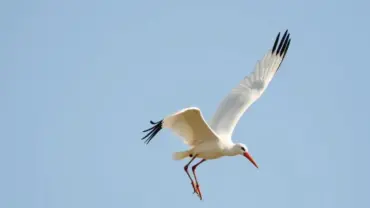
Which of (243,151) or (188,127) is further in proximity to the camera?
(243,151)

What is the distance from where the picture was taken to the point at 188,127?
57.6 ft

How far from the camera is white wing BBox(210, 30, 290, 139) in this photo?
1953 centimetres

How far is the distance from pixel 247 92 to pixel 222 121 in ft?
4.21

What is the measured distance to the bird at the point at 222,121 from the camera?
668 inches

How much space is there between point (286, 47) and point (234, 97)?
218cm

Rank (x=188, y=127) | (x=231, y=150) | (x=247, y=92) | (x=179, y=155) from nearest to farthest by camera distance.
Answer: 1. (x=188, y=127)
2. (x=231, y=150)
3. (x=179, y=155)
4. (x=247, y=92)

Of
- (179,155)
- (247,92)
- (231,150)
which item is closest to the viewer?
(231,150)

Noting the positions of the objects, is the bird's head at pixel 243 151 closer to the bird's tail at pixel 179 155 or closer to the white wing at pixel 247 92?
the white wing at pixel 247 92

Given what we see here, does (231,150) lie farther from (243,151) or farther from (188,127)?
(188,127)

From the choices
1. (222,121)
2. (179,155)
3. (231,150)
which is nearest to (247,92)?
(222,121)

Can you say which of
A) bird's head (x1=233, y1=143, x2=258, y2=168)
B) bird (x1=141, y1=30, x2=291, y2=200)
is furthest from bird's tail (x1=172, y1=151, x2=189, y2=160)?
bird's head (x1=233, y1=143, x2=258, y2=168)

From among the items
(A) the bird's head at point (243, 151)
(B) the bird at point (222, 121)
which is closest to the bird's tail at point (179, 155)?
(B) the bird at point (222, 121)

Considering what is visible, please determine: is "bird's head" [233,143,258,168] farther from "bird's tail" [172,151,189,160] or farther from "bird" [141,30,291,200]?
"bird's tail" [172,151,189,160]

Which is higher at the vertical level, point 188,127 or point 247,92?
point 247,92
